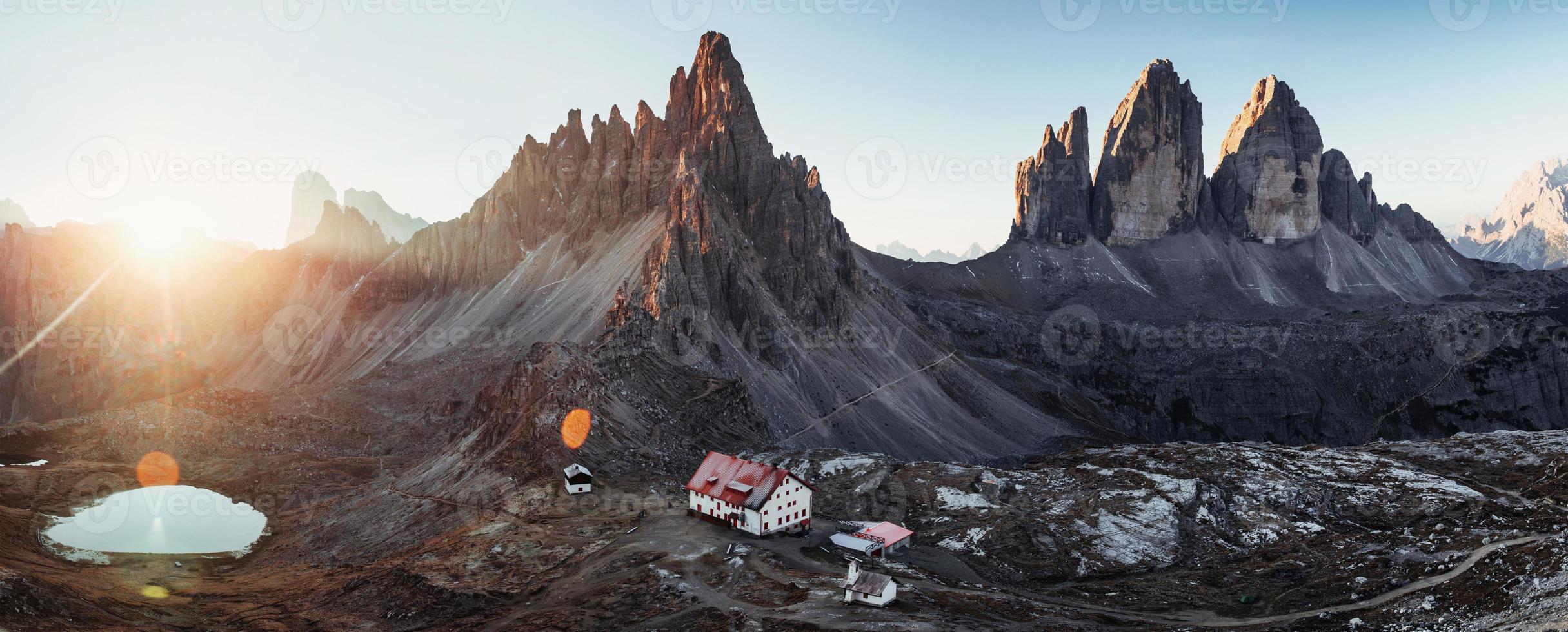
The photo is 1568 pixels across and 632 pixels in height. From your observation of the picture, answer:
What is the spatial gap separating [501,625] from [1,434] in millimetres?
94404

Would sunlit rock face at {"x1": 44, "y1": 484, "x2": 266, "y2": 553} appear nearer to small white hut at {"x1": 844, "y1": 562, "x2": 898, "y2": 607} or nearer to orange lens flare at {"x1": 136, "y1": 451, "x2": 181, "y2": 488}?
orange lens flare at {"x1": 136, "y1": 451, "x2": 181, "y2": 488}

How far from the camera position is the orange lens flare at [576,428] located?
79.8 metres

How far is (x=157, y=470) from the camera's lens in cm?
9669

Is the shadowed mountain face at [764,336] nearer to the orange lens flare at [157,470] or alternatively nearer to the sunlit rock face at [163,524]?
the sunlit rock face at [163,524]

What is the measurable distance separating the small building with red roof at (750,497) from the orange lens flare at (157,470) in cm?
6632

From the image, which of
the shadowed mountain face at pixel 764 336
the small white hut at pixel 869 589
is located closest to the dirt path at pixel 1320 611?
the small white hut at pixel 869 589

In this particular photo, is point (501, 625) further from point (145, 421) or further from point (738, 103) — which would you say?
point (738, 103)

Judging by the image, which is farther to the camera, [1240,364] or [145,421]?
[1240,364]

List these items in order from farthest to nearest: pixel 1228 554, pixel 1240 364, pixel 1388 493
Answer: pixel 1240 364 < pixel 1388 493 < pixel 1228 554

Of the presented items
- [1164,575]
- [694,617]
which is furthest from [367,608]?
[1164,575]

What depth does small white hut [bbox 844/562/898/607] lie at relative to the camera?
46.2m

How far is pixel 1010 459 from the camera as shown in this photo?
415 feet

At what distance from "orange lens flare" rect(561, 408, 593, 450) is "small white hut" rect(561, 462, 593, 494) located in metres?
6.45
